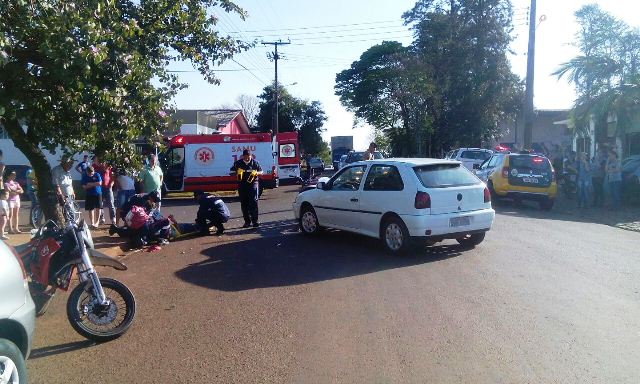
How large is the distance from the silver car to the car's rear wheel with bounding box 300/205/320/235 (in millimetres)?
8353

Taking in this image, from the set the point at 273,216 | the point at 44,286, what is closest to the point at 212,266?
the point at 44,286

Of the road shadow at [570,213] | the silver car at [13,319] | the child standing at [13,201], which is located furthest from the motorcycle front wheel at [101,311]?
the road shadow at [570,213]

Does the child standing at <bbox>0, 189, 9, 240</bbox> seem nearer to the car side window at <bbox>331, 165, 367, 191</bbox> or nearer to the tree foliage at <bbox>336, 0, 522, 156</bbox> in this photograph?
the car side window at <bbox>331, 165, 367, 191</bbox>

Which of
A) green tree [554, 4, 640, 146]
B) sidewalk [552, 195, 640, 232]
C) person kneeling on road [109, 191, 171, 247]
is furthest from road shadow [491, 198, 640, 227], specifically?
person kneeling on road [109, 191, 171, 247]

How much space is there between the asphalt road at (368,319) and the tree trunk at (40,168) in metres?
1.22

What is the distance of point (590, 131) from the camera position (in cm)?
2636

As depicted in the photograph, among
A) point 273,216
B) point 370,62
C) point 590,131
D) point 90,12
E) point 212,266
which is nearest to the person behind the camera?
point 90,12

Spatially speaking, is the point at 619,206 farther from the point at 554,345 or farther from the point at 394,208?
the point at 554,345

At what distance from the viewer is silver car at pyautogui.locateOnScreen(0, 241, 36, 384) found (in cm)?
406

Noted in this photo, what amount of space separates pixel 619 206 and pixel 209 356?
1601 centimetres

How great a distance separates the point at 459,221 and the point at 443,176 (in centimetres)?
81

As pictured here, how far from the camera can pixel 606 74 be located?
22359mm

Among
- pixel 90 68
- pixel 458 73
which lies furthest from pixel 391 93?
pixel 90 68

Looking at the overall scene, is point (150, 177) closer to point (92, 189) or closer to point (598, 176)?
point (92, 189)
